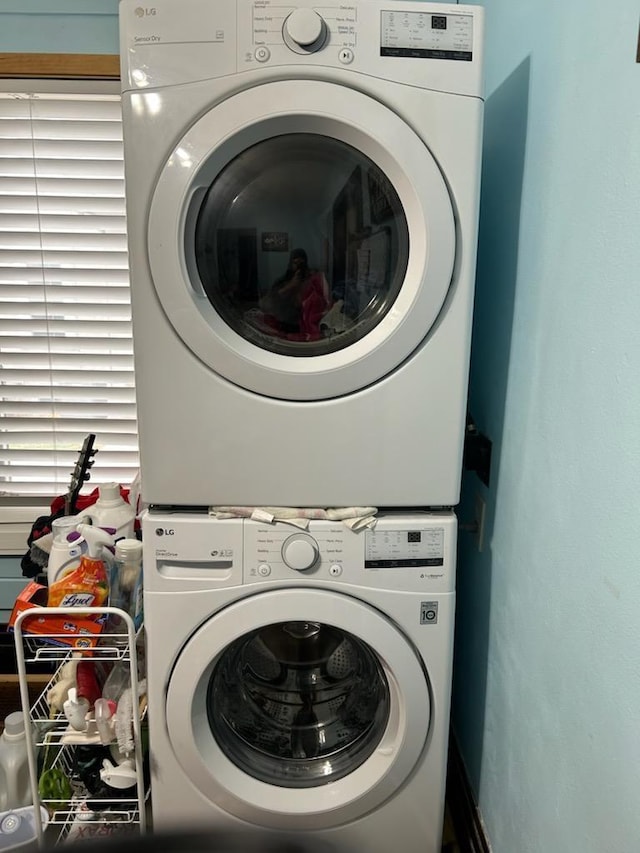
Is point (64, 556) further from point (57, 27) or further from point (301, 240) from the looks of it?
point (57, 27)

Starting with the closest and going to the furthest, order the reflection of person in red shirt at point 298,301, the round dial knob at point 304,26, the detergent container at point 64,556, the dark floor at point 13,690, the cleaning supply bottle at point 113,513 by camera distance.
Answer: the round dial knob at point 304,26
the reflection of person in red shirt at point 298,301
the detergent container at point 64,556
the cleaning supply bottle at point 113,513
the dark floor at point 13,690

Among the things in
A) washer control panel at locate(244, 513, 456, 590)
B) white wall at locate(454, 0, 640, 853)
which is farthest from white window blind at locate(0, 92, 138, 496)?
white wall at locate(454, 0, 640, 853)

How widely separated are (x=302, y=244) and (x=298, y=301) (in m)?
0.10

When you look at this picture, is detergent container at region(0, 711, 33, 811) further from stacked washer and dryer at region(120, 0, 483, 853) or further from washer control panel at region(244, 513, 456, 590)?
washer control panel at region(244, 513, 456, 590)

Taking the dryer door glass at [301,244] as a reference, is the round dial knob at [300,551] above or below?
below

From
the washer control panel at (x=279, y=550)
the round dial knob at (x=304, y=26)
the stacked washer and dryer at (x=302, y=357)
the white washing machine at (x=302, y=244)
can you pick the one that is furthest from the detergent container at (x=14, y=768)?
the round dial knob at (x=304, y=26)

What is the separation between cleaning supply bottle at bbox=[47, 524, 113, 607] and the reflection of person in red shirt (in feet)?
1.93

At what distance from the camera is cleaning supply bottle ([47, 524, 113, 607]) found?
47.9 inches

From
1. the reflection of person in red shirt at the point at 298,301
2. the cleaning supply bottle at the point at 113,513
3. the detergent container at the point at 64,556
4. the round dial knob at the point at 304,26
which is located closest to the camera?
the round dial knob at the point at 304,26

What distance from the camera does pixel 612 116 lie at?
2.64 ft

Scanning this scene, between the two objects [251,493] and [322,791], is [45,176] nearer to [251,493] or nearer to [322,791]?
[251,493]

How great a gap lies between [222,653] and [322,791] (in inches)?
13.8

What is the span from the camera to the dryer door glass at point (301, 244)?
108cm

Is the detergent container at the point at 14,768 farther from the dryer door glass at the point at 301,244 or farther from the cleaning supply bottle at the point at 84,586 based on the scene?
the dryer door glass at the point at 301,244
